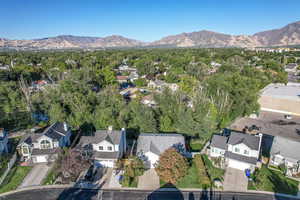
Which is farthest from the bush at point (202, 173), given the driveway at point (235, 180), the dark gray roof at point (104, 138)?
the dark gray roof at point (104, 138)

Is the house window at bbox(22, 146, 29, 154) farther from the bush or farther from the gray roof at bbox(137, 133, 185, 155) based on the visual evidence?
the bush

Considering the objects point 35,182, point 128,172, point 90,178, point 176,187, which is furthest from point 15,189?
point 176,187

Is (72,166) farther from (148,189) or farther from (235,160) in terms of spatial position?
(235,160)

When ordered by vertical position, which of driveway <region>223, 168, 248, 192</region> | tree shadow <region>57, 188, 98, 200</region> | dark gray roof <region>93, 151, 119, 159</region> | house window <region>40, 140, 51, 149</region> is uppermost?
house window <region>40, 140, 51, 149</region>

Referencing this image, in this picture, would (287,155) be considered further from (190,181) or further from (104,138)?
(104,138)

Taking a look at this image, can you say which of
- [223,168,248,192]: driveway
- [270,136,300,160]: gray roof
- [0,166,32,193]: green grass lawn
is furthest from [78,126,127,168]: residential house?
[270,136,300,160]: gray roof

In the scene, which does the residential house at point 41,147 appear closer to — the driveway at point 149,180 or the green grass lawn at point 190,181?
the driveway at point 149,180
